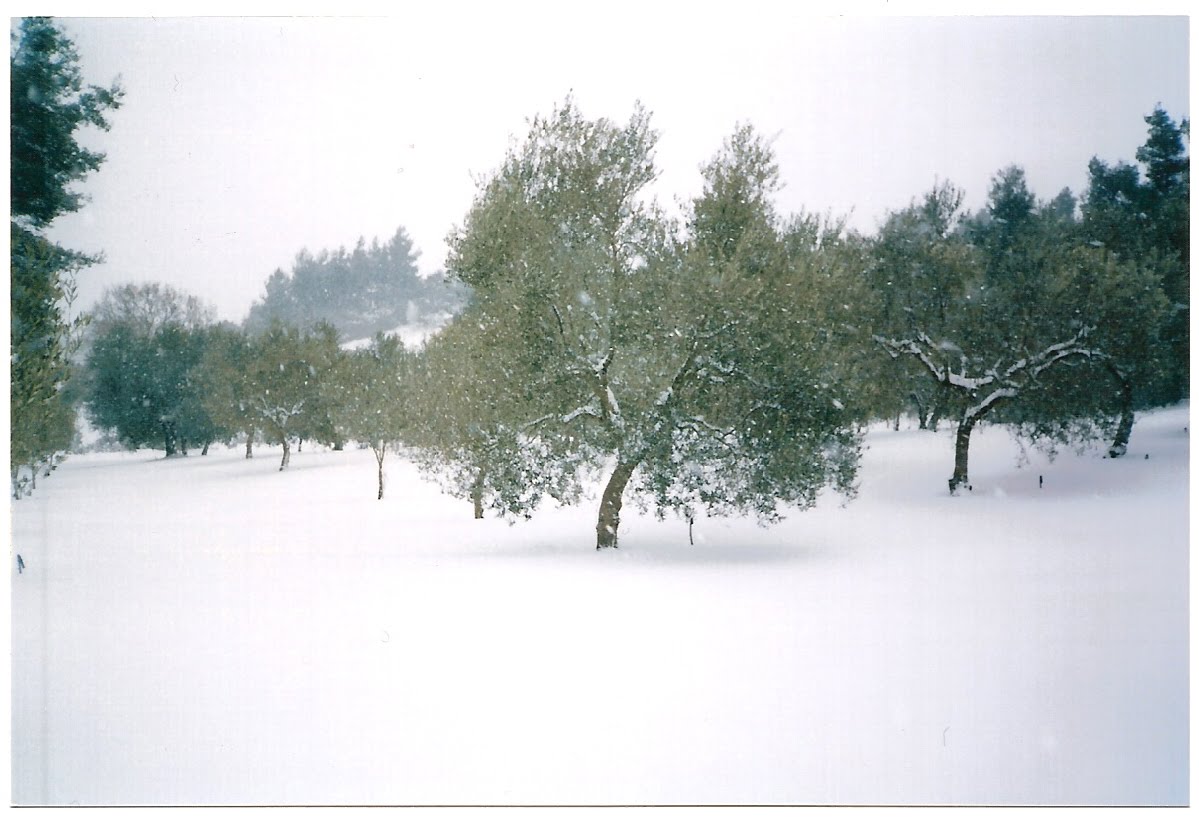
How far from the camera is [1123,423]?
9.56 m

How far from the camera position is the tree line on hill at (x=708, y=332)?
9.23 m

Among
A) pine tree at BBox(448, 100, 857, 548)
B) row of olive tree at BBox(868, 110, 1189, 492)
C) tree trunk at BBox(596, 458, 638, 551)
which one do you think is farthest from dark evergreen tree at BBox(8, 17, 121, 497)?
row of olive tree at BBox(868, 110, 1189, 492)

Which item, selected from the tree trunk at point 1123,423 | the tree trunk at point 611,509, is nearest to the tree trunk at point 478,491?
the tree trunk at point 611,509

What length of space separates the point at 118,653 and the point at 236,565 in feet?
4.86

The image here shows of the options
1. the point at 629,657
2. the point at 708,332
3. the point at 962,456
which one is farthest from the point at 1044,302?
the point at 629,657

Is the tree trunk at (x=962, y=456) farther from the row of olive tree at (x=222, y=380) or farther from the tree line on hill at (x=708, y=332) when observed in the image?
the row of olive tree at (x=222, y=380)

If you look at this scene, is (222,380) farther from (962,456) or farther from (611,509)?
(962,456)

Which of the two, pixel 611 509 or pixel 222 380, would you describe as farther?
pixel 222 380

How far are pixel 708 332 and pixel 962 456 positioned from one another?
4599 millimetres

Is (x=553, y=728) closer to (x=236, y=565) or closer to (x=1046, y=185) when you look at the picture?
(x=236, y=565)

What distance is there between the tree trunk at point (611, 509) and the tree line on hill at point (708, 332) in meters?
0.03

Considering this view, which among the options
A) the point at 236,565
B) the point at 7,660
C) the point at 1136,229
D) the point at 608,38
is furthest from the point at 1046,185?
the point at 7,660

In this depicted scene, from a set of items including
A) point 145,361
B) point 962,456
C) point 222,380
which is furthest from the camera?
point 222,380

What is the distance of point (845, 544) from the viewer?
30.6 feet
